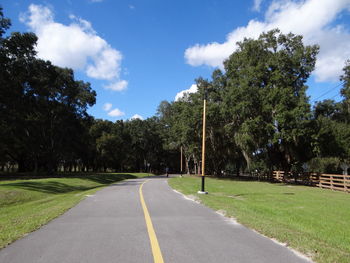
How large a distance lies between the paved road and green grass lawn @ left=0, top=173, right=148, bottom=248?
1.59ft

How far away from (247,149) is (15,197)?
23.5 metres

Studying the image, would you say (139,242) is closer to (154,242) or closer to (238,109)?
(154,242)

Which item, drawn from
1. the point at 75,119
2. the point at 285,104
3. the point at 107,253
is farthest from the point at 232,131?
the point at 107,253

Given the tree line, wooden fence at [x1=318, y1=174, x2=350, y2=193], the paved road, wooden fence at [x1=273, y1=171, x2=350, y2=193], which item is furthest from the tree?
the paved road

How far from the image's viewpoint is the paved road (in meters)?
4.95

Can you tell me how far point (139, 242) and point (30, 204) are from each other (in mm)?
11108

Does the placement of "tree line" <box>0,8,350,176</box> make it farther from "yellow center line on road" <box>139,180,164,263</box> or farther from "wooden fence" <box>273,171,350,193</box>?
"yellow center line on road" <box>139,180,164,263</box>

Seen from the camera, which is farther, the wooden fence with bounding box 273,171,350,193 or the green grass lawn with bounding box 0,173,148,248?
the wooden fence with bounding box 273,171,350,193

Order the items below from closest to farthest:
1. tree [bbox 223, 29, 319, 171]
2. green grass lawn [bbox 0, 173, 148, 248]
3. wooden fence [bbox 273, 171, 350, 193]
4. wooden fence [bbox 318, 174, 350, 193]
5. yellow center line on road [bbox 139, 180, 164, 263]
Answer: yellow center line on road [bbox 139, 180, 164, 263], green grass lawn [bbox 0, 173, 148, 248], wooden fence [bbox 318, 174, 350, 193], wooden fence [bbox 273, 171, 350, 193], tree [bbox 223, 29, 319, 171]

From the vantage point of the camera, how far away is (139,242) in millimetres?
5934

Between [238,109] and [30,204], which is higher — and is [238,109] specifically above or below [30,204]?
above

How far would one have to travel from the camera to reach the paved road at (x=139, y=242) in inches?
195

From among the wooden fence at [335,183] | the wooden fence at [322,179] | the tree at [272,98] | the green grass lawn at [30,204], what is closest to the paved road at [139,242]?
the green grass lawn at [30,204]

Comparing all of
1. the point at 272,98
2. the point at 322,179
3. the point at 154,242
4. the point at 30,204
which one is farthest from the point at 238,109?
the point at 154,242
